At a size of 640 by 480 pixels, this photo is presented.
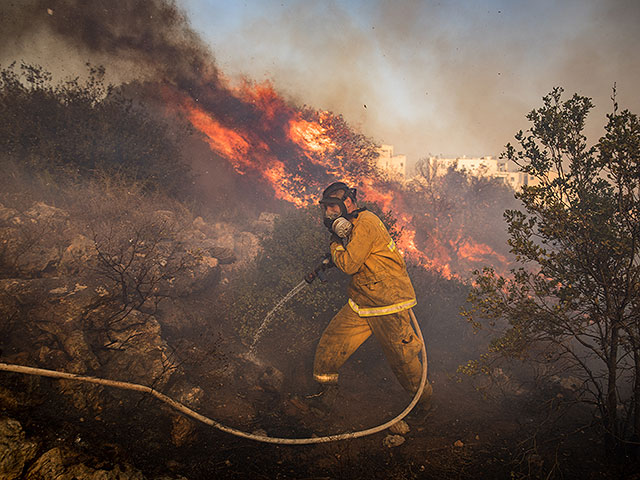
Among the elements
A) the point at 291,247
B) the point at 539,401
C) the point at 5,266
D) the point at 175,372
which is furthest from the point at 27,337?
the point at 539,401

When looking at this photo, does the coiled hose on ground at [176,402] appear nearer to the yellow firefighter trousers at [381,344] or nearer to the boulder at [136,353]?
the yellow firefighter trousers at [381,344]

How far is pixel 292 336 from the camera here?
6.38 metres

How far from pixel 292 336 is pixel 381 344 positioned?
2127 millimetres

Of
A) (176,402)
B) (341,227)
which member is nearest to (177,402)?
(176,402)

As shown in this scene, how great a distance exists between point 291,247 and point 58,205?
726 cm

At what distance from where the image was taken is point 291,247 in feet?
24.4

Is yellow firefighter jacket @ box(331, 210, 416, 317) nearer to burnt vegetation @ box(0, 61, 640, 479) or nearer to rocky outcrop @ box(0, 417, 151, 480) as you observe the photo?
burnt vegetation @ box(0, 61, 640, 479)

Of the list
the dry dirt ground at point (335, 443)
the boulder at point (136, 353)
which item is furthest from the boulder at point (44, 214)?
the dry dirt ground at point (335, 443)

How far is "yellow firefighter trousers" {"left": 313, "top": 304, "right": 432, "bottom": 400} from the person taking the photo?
4641 millimetres

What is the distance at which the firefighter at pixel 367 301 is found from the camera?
15.3 ft

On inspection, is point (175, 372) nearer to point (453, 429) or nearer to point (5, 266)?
point (5, 266)

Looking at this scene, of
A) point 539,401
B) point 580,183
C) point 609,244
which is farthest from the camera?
point 539,401

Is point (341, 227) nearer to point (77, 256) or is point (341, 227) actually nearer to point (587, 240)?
point (587, 240)

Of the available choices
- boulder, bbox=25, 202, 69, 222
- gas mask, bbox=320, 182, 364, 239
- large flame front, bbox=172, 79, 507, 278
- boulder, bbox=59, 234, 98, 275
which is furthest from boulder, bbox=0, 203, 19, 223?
large flame front, bbox=172, 79, 507, 278
